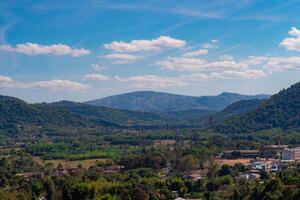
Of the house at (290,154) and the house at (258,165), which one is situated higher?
the house at (290,154)

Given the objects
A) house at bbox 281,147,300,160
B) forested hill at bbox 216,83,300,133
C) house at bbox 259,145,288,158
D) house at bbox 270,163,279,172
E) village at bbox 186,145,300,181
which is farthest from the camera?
forested hill at bbox 216,83,300,133

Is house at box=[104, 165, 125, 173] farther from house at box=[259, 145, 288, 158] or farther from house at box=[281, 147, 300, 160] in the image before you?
house at box=[281, 147, 300, 160]

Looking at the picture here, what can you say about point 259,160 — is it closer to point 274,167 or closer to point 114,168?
point 274,167

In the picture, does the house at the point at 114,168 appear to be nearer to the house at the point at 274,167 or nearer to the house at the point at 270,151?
the house at the point at 274,167

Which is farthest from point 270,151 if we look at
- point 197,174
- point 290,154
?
point 197,174

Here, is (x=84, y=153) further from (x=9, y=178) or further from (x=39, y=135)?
(x=39, y=135)

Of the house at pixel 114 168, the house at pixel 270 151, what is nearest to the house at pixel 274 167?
the house at pixel 270 151

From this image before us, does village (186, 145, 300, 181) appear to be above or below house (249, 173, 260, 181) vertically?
above

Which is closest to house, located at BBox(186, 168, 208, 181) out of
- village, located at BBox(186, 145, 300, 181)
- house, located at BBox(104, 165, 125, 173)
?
village, located at BBox(186, 145, 300, 181)

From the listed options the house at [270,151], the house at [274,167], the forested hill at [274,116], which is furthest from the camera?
the forested hill at [274,116]
